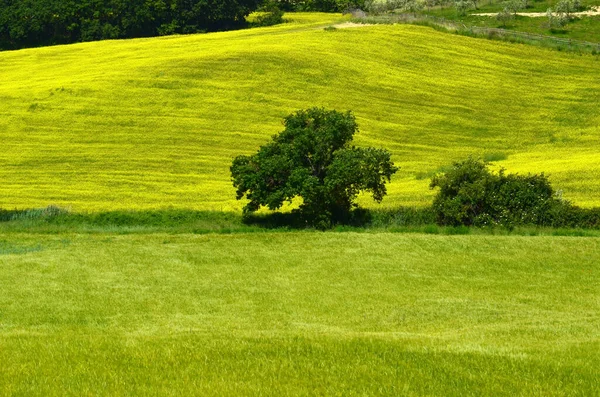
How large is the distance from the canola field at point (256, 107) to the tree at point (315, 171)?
12.2 feet

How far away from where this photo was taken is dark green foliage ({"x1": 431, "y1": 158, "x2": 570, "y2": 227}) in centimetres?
3531

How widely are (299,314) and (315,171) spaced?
1745cm

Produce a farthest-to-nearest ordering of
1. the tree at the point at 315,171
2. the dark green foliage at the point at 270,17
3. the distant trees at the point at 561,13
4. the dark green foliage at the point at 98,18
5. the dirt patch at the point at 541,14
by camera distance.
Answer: the dark green foliage at the point at 270,17 → the dark green foliage at the point at 98,18 → the dirt patch at the point at 541,14 → the distant trees at the point at 561,13 → the tree at the point at 315,171

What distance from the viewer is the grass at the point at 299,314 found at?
40.9 ft

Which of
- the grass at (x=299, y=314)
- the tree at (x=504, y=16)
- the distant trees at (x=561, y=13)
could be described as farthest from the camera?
the tree at (x=504, y=16)

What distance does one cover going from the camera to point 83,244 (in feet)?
107

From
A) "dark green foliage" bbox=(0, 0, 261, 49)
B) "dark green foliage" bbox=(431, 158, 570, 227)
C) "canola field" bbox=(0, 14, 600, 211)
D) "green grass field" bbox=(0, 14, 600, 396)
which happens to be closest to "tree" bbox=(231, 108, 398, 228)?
"green grass field" bbox=(0, 14, 600, 396)

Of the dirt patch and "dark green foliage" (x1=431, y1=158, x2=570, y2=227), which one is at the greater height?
the dirt patch

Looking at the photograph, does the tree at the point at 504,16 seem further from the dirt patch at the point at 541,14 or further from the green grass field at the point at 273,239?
the green grass field at the point at 273,239

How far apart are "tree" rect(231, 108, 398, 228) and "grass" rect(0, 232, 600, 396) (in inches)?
90.1

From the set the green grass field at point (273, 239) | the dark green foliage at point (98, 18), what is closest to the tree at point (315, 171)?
the green grass field at point (273, 239)

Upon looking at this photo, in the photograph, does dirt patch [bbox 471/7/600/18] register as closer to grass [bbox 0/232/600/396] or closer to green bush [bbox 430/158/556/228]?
green bush [bbox 430/158/556/228]

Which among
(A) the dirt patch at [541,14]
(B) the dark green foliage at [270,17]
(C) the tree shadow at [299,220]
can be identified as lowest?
(C) the tree shadow at [299,220]

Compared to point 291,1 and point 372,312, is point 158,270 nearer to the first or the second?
point 372,312
